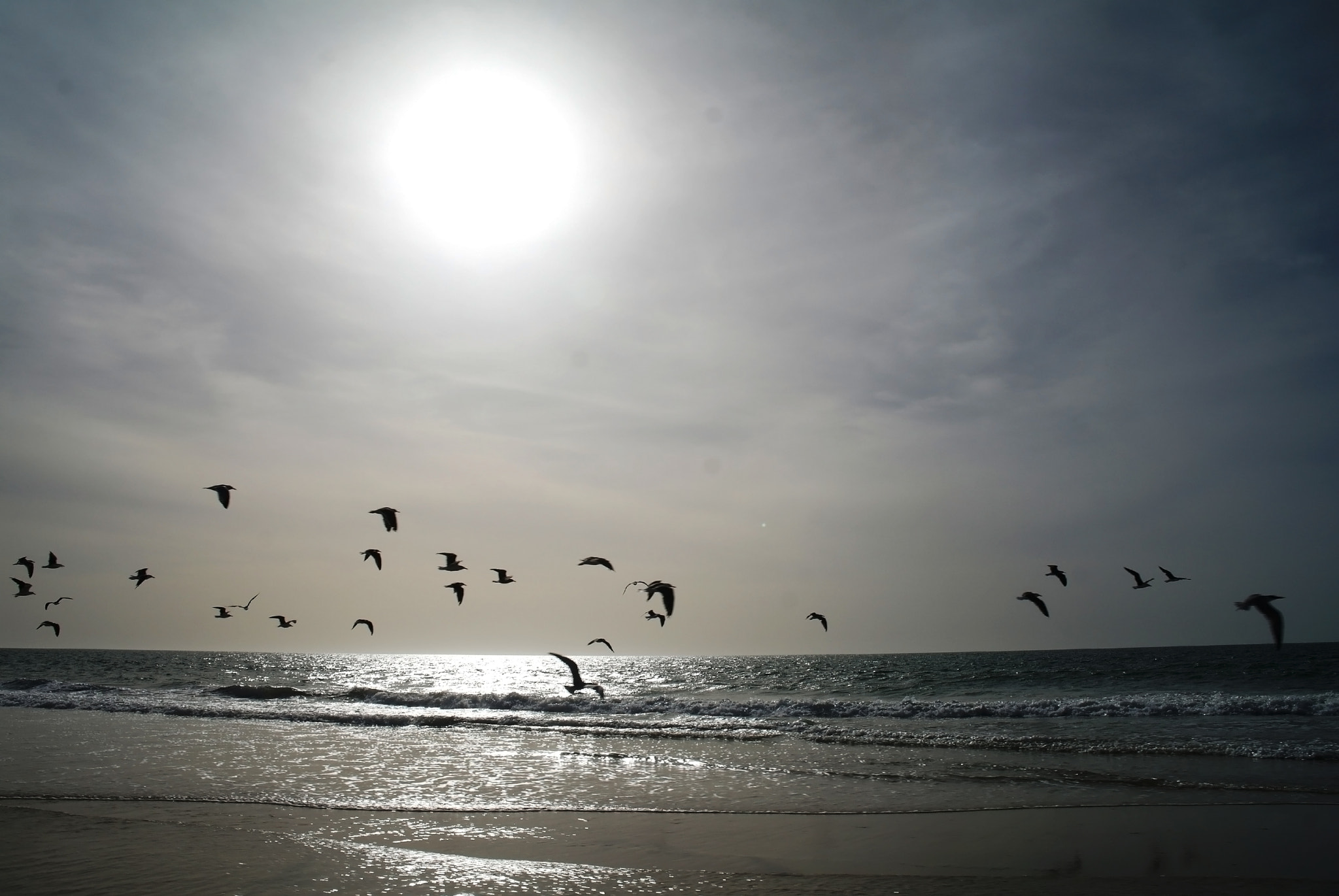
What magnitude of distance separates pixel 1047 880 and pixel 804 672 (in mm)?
62184

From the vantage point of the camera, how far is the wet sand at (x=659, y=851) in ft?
31.0

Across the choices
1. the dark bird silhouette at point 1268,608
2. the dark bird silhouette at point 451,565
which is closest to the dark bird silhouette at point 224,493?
the dark bird silhouette at point 451,565

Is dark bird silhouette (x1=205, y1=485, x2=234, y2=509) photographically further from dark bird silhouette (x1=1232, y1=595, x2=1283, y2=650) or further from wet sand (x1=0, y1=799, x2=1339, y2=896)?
dark bird silhouette (x1=1232, y1=595, x2=1283, y2=650)

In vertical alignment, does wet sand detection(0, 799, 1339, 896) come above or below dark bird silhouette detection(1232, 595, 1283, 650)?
below

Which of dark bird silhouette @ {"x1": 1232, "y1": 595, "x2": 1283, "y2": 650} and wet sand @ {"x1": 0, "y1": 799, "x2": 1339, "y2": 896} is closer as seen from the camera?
wet sand @ {"x1": 0, "y1": 799, "x2": 1339, "y2": 896}

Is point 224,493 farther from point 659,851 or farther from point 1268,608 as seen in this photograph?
point 1268,608

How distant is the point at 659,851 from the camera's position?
10922 millimetres

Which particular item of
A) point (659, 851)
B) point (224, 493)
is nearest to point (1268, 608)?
point (659, 851)

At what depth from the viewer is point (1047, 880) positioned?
9.77 meters

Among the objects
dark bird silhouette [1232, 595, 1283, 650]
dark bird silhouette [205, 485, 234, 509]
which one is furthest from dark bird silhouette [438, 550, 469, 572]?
dark bird silhouette [1232, 595, 1283, 650]

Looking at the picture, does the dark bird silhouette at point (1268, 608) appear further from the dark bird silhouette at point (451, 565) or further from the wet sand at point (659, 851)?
the dark bird silhouette at point (451, 565)

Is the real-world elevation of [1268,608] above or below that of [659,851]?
above

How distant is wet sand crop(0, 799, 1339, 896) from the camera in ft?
31.0

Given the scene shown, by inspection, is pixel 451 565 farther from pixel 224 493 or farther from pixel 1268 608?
pixel 1268 608
